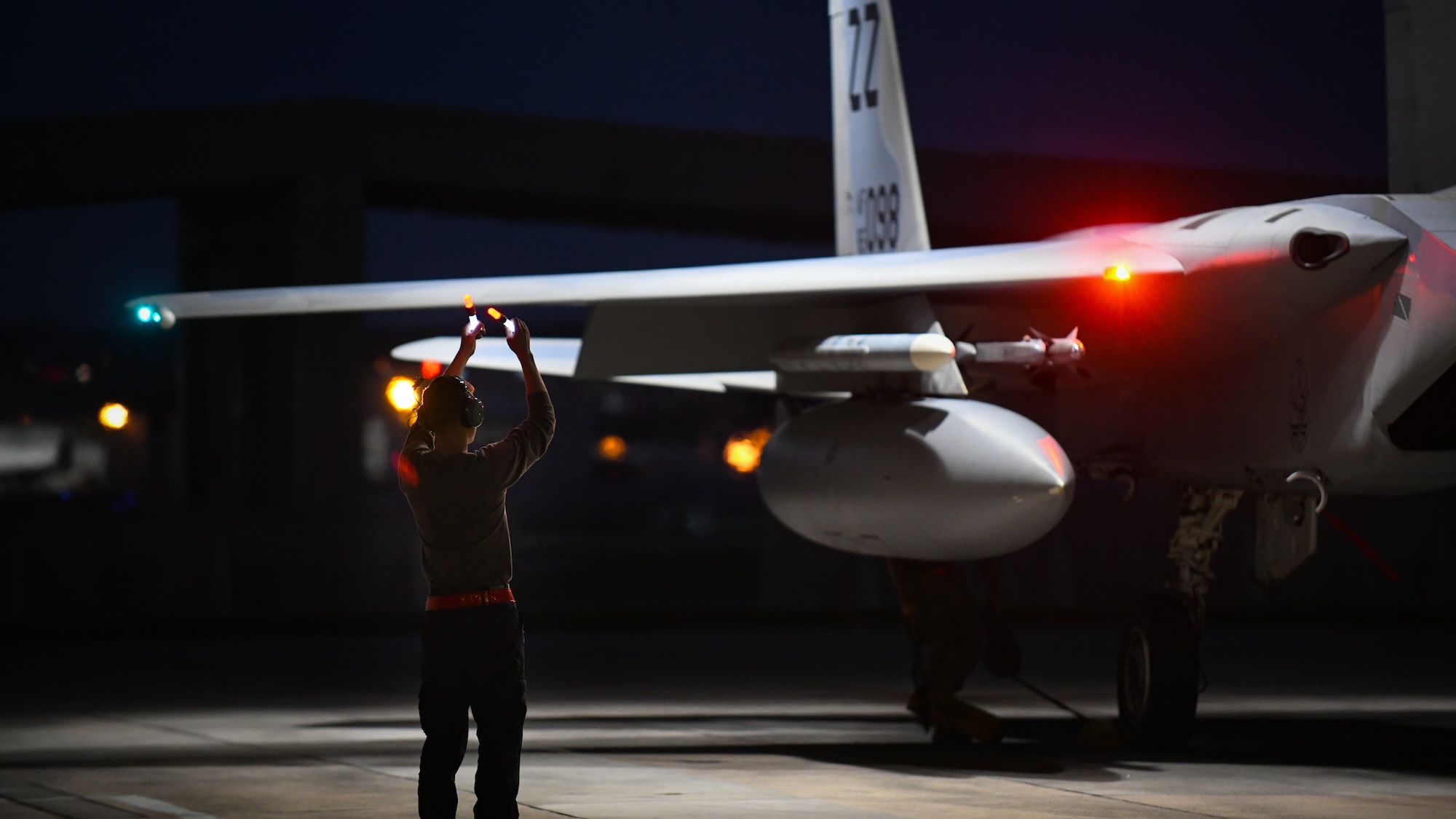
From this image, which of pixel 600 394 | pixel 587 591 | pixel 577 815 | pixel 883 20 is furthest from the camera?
pixel 600 394

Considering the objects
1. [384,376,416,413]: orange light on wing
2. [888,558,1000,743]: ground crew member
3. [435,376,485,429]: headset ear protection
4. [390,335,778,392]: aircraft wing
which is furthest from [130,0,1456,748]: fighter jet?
[435,376,485,429]: headset ear protection

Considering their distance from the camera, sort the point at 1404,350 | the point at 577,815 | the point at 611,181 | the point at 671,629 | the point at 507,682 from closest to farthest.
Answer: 1. the point at 507,682
2. the point at 577,815
3. the point at 1404,350
4. the point at 671,629
5. the point at 611,181

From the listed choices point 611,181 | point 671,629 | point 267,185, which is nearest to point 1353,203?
point 671,629

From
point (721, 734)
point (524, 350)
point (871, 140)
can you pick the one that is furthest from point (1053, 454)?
point (871, 140)

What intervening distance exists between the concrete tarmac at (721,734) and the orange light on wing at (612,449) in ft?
156

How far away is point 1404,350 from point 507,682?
4517 mm

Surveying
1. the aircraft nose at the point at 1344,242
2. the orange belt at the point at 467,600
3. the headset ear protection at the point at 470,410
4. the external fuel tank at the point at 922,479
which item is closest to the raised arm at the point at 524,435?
the headset ear protection at the point at 470,410

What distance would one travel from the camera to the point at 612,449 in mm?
65938

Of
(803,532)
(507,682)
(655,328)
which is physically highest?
(655,328)

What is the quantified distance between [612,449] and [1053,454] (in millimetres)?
57046

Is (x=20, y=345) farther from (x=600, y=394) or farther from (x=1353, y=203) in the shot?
(x=1353, y=203)

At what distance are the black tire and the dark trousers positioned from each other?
4911 mm

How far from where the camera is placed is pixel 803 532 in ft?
35.1

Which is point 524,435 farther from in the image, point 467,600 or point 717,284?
point 717,284
